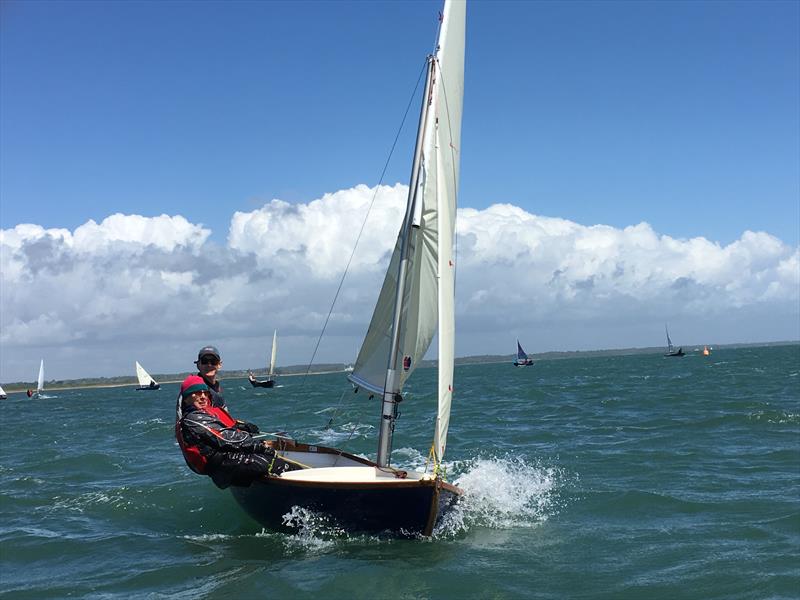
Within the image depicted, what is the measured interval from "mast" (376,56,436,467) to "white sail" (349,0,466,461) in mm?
67

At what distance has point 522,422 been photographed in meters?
23.4

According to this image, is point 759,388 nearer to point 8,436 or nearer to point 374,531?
point 374,531

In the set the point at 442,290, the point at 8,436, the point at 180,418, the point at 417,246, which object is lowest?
the point at 8,436

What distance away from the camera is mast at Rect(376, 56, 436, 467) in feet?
Result: 32.3

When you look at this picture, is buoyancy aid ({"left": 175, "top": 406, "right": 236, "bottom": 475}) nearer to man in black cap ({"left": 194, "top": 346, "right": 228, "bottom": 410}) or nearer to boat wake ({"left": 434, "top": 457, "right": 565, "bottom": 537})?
man in black cap ({"left": 194, "top": 346, "right": 228, "bottom": 410})

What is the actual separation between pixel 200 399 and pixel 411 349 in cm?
310

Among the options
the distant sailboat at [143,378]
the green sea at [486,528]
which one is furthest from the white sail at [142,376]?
the green sea at [486,528]

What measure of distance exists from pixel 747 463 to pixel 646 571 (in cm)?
744

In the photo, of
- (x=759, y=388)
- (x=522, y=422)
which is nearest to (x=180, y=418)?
(x=522, y=422)

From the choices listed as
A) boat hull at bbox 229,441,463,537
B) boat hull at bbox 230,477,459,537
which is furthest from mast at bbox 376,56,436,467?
boat hull at bbox 230,477,459,537

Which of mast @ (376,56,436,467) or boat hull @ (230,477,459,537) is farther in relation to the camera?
mast @ (376,56,436,467)

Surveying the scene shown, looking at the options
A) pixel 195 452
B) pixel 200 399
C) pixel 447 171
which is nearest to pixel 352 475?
pixel 195 452

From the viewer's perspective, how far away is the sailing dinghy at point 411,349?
883 cm

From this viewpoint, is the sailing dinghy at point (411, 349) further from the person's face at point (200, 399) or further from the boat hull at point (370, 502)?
the person's face at point (200, 399)
